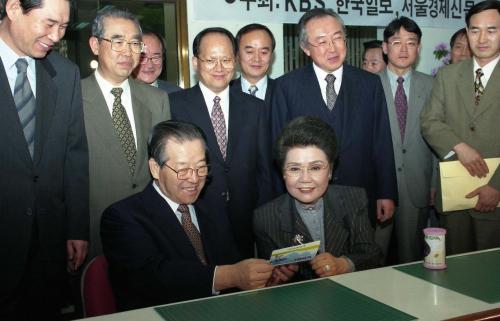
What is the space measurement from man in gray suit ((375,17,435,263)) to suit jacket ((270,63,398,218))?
1.33ft

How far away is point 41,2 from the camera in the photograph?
210 cm

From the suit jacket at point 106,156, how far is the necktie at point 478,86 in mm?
1895

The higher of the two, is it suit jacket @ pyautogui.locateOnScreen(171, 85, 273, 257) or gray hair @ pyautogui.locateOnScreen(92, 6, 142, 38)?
gray hair @ pyautogui.locateOnScreen(92, 6, 142, 38)

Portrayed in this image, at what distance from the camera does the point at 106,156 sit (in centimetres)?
254

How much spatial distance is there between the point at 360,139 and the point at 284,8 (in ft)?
6.31

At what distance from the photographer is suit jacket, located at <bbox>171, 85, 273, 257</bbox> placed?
279 centimetres

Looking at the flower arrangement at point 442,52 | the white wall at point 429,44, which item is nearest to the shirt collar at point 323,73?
the white wall at point 429,44

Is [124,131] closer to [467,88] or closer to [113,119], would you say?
[113,119]

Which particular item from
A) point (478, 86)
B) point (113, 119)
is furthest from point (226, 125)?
point (478, 86)

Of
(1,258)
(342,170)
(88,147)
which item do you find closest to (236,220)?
(342,170)

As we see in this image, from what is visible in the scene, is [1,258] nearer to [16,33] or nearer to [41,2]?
[16,33]

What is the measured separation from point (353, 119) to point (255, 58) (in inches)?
33.4

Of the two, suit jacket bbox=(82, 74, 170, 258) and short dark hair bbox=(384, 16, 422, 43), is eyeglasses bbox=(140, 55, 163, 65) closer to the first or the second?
suit jacket bbox=(82, 74, 170, 258)

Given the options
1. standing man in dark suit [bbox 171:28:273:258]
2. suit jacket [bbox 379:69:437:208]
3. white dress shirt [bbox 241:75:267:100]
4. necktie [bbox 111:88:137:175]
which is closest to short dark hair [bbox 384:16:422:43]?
suit jacket [bbox 379:69:437:208]
